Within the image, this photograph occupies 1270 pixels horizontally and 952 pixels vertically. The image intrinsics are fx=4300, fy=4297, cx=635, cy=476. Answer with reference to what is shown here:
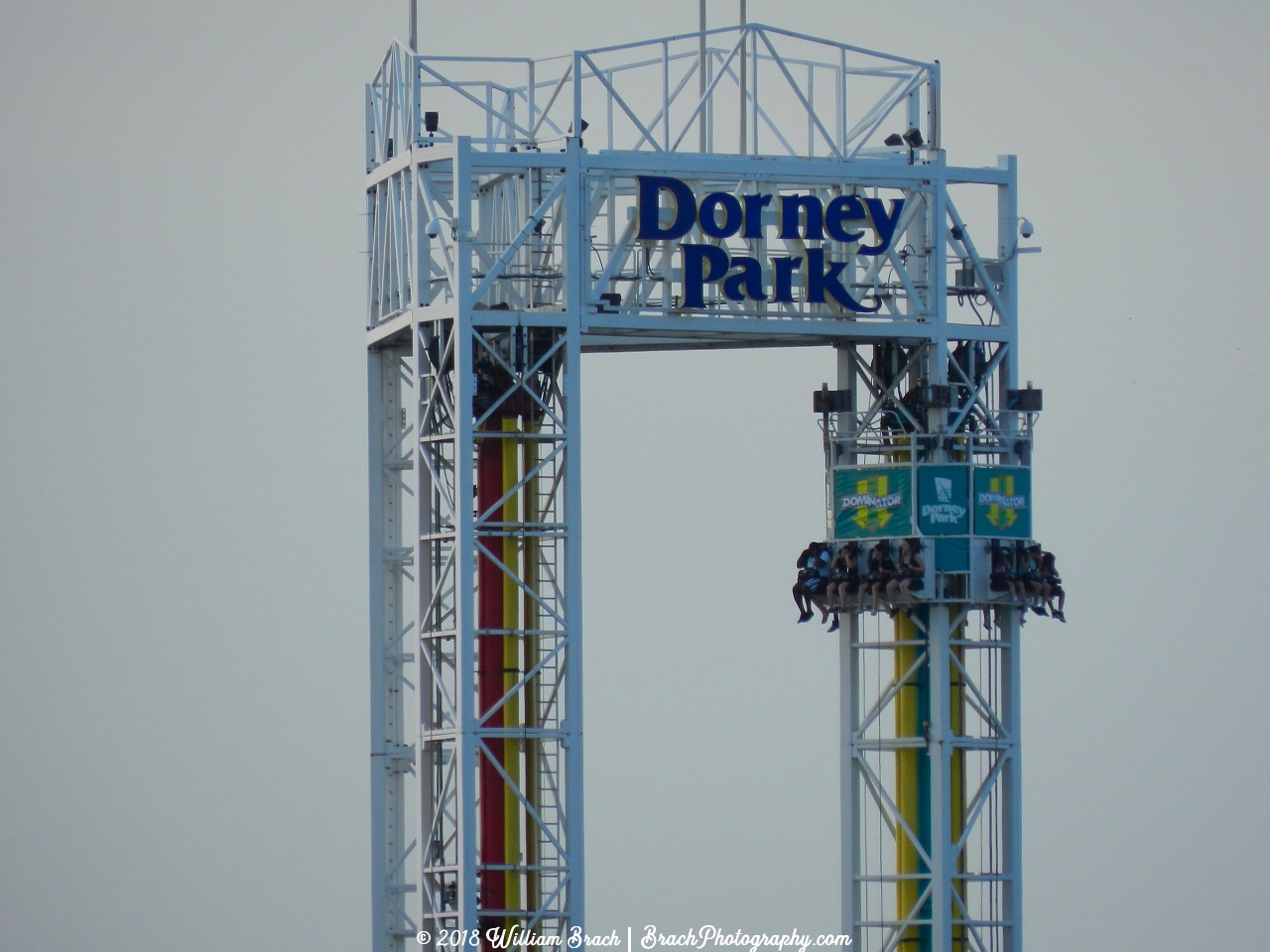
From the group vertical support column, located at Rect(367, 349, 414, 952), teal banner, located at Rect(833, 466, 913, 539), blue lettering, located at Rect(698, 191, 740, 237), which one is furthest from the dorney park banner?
vertical support column, located at Rect(367, 349, 414, 952)

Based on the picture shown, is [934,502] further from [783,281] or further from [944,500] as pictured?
[783,281]

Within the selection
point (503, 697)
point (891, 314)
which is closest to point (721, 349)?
point (891, 314)

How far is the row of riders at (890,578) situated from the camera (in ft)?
326

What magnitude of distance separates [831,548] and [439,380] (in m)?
11.4

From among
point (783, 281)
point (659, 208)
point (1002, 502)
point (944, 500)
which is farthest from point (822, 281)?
point (1002, 502)

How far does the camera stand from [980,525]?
328ft

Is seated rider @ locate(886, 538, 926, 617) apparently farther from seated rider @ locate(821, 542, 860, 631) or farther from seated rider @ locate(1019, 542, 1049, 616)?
seated rider @ locate(1019, 542, 1049, 616)

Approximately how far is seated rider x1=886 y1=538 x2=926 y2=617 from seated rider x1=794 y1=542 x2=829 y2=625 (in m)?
2.15

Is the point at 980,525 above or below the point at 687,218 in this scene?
below

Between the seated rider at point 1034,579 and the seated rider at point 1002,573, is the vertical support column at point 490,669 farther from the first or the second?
the seated rider at point 1034,579

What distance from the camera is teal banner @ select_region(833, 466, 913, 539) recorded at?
99625mm

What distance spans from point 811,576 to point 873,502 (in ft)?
8.10

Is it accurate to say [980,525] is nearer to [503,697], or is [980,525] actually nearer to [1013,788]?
[1013,788]

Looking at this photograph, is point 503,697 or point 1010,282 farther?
point 1010,282
